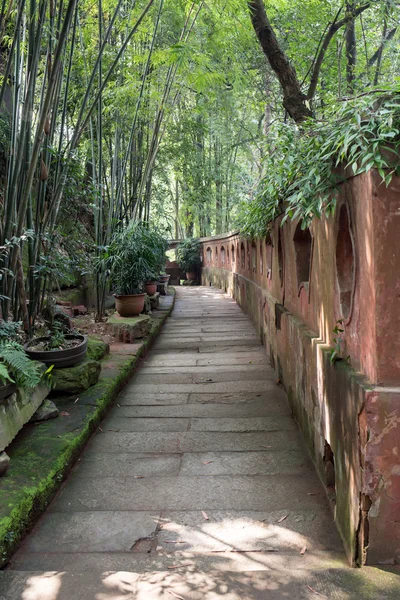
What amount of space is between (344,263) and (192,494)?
1.21 metres

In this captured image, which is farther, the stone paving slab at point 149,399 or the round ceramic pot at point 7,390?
the stone paving slab at point 149,399

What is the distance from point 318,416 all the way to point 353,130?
1287 millimetres

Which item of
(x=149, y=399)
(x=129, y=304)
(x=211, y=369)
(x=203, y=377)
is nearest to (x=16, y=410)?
(x=149, y=399)

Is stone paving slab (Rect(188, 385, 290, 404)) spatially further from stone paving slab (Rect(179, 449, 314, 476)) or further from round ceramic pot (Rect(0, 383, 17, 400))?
round ceramic pot (Rect(0, 383, 17, 400))

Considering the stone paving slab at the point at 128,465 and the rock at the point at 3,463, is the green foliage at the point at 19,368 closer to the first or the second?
the rock at the point at 3,463

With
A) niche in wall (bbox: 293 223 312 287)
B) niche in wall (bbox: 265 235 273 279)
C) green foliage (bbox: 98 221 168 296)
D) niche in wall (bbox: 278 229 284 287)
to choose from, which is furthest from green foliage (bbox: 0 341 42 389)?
green foliage (bbox: 98 221 168 296)

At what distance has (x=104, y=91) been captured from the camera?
5281mm

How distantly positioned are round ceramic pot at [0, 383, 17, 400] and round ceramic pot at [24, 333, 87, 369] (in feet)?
2.35

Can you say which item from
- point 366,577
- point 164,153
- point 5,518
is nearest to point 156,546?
point 5,518

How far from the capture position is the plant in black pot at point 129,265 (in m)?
5.17

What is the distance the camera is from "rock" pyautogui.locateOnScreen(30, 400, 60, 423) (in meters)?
2.57

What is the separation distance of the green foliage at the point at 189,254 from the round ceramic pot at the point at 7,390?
13312mm

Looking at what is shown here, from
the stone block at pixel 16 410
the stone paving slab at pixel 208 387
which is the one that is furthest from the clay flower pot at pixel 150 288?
the stone block at pixel 16 410

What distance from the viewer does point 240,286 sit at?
8.18 meters
